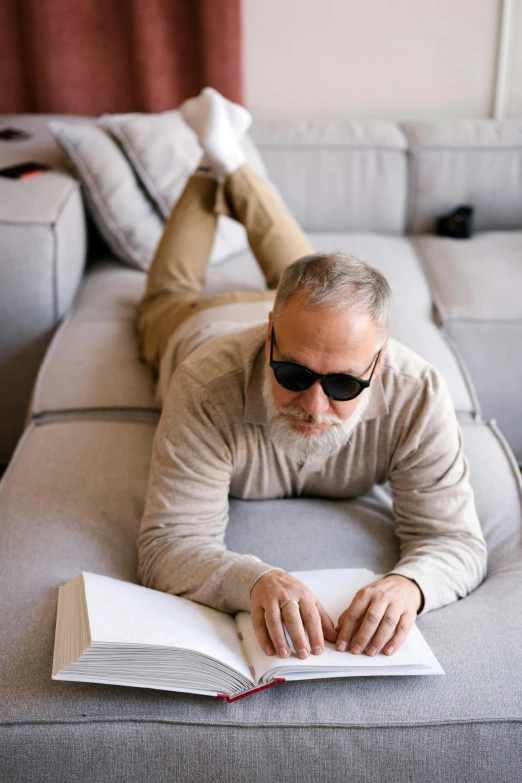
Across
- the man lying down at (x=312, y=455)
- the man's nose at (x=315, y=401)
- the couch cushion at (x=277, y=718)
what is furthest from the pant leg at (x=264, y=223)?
the couch cushion at (x=277, y=718)

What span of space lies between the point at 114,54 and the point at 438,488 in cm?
224

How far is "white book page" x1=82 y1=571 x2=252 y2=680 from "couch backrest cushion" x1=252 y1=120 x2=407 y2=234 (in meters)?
1.80


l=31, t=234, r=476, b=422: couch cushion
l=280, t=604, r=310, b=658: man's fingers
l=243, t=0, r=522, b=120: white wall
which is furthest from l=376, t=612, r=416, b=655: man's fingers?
l=243, t=0, r=522, b=120: white wall

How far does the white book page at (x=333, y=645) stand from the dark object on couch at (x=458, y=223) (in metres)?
1.73

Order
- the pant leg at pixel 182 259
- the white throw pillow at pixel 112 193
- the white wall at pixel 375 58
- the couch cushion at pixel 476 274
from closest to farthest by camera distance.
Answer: the pant leg at pixel 182 259 < the couch cushion at pixel 476 274 < the white throw pillow at pixel 112 193 < the white wall at pixel 375 58

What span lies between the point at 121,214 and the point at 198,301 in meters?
0.56

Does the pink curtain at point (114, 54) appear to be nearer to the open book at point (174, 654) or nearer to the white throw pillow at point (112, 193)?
the white throw pillow at point (112, 193)

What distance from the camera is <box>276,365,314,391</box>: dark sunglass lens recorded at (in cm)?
118

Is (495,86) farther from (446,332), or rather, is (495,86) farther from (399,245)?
(446,332)

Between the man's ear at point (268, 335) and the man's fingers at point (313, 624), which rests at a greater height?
the man's ear at point (268, 335)

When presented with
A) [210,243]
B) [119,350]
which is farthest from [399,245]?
[119,350]

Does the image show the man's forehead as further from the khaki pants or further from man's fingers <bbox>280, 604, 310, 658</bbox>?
the khaki pants

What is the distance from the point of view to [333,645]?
112cm

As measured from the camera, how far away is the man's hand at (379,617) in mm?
1108
